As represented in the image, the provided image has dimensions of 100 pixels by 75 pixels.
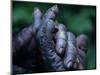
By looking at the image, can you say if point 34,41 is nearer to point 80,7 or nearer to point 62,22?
point 62,22

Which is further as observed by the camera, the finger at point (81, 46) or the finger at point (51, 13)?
the finger at point (81, 46)

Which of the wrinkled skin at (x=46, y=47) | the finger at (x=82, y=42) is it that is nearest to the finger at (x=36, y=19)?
the wrinkled skin at (x=46, y=47)

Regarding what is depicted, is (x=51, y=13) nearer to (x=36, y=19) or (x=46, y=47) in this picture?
(x=36, y=19)

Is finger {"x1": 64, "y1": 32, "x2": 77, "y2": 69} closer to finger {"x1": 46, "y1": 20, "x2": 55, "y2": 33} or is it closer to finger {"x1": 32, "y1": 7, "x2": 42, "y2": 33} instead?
finger {"x1": 46, "y1": 20, "x2": 55, "y2": 33}

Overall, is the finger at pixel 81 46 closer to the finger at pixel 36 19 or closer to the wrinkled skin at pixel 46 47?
the wrinkled skin at pixel 46 47

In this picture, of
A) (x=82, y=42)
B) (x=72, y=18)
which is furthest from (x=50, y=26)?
(x=82, y=42)

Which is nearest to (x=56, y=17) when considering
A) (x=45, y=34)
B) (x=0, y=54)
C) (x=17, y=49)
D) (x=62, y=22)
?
(x=62, y=22)
